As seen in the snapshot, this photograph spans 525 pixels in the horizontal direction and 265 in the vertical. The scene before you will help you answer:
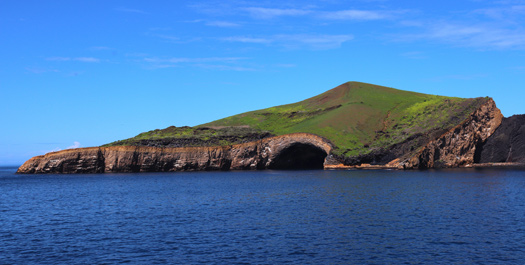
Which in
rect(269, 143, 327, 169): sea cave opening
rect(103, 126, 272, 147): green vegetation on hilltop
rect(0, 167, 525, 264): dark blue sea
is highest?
rect(103, 126, 272, 147): green vegetation on hilltop

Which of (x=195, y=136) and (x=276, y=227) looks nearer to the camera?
(x=276, y=227)

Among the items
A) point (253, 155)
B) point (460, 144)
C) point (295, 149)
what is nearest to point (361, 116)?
point (295, 149)

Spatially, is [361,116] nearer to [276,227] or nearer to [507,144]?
[507,144]

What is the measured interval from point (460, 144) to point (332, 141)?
3177 cm

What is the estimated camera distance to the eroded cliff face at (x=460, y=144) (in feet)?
342

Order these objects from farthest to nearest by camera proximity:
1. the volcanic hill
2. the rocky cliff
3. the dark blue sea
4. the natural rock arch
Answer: the natural rock arch, the volcanic hill, the rocky cliff, the dark blue sea

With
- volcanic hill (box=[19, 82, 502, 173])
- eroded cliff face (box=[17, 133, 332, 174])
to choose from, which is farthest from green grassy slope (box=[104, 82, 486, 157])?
eroded cliff face (box=[17, 133, 332, 174])

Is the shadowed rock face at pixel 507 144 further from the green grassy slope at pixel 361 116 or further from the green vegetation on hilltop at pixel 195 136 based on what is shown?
Result: the green vegetation on hilltop at pixel 195 136

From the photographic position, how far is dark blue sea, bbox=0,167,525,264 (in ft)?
87.0

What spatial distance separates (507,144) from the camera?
4488 inches

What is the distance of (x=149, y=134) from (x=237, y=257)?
4746 inches

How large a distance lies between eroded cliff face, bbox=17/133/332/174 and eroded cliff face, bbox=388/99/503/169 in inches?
918

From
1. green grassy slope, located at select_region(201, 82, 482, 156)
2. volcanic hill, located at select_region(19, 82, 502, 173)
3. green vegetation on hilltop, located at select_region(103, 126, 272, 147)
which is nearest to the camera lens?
volcanic hill, located at select_region(19, 82, 502, 173)

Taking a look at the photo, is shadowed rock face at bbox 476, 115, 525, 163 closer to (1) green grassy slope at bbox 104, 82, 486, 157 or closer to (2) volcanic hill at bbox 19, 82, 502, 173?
(2) volcanic hill at bbox 19, 82, 502, 173
